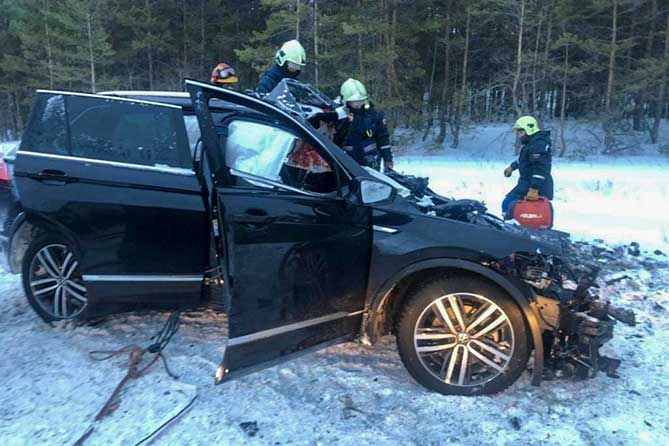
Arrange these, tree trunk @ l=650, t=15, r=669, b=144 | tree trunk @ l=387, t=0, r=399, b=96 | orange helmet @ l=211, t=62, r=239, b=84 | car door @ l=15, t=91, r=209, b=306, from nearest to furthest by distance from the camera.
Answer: car door @ l=15, t=91, r=209, b=306, orange helmet @ l=211, t=62, r=239, b=84, tree trunk @ l=650, t=15, r=669, b=144, tree trunk @ l=387, t=0, r=399, b=96

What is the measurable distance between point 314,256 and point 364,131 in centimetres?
341

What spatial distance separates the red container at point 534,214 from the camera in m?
5.46

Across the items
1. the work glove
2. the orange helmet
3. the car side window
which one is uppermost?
the orange helmet

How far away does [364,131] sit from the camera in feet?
20.1

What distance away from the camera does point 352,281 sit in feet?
10.2

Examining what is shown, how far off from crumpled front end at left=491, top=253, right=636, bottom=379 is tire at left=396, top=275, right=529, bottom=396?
17 cm

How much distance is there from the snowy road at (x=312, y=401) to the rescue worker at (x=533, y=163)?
2.30 m

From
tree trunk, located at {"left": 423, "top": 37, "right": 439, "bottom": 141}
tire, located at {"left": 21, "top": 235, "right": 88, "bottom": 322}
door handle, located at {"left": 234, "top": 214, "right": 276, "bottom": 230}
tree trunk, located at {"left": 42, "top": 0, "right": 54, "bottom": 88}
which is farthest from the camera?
tree trunk, located at {"left": 42, "top": 0, "right": 54, "bottom": 88}

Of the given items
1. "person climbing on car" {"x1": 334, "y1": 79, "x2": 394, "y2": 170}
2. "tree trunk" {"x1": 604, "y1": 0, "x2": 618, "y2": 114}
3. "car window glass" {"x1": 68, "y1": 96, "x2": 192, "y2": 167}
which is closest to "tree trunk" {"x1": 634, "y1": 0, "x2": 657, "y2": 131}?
"tree trunk" {"x1": 604, "y1": 0, "x2": 618, "y2": 114}

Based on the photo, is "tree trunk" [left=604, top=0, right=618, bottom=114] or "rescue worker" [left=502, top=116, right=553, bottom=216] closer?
"rescue worker" [left=502, top=116, right=553, bottom=216]

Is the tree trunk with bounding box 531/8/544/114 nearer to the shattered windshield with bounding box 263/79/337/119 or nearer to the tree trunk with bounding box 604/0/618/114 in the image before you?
the tree trunk with bounding box 604/0/618/114

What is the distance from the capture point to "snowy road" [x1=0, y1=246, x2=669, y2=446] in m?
2.79

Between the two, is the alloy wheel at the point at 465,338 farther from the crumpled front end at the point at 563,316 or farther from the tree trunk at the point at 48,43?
the tree trunk at the point at 48,43

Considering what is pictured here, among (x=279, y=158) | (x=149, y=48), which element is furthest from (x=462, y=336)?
(x=149, y=48)
